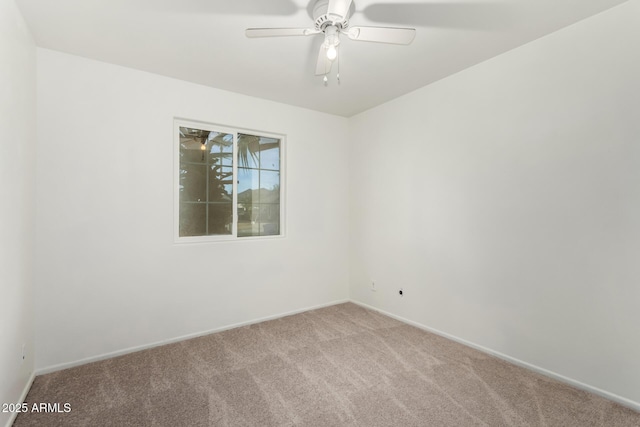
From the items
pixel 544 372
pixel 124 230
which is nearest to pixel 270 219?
pixel 124 230

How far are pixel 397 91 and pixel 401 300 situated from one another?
92.7 inches

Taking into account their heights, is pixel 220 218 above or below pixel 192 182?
below

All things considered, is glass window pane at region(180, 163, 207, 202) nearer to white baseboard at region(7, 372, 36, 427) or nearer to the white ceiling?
the white ceiling

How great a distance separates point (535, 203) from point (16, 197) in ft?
11.9

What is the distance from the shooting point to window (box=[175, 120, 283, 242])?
3.12m

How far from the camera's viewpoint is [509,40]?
2.35 m

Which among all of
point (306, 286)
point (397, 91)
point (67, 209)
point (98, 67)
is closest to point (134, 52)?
point (98, 67)

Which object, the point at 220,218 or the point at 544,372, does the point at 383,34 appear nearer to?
the point at 220,218

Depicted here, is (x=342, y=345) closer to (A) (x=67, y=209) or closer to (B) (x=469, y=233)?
(B) (x=469, y=233)

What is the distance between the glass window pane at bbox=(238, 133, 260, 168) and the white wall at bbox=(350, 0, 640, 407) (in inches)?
65.2

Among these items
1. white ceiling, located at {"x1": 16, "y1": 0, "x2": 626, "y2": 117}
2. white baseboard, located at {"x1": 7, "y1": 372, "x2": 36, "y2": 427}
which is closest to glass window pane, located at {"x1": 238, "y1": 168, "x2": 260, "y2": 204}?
white ceiling, located at {"x1": 16, "y1": 0, "x2": 626, "y2": 117}

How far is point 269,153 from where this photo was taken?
3707 mm

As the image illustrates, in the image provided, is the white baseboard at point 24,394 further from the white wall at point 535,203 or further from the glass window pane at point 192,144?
the white wall at point 535,203

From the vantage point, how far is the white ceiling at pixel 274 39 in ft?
6.43
